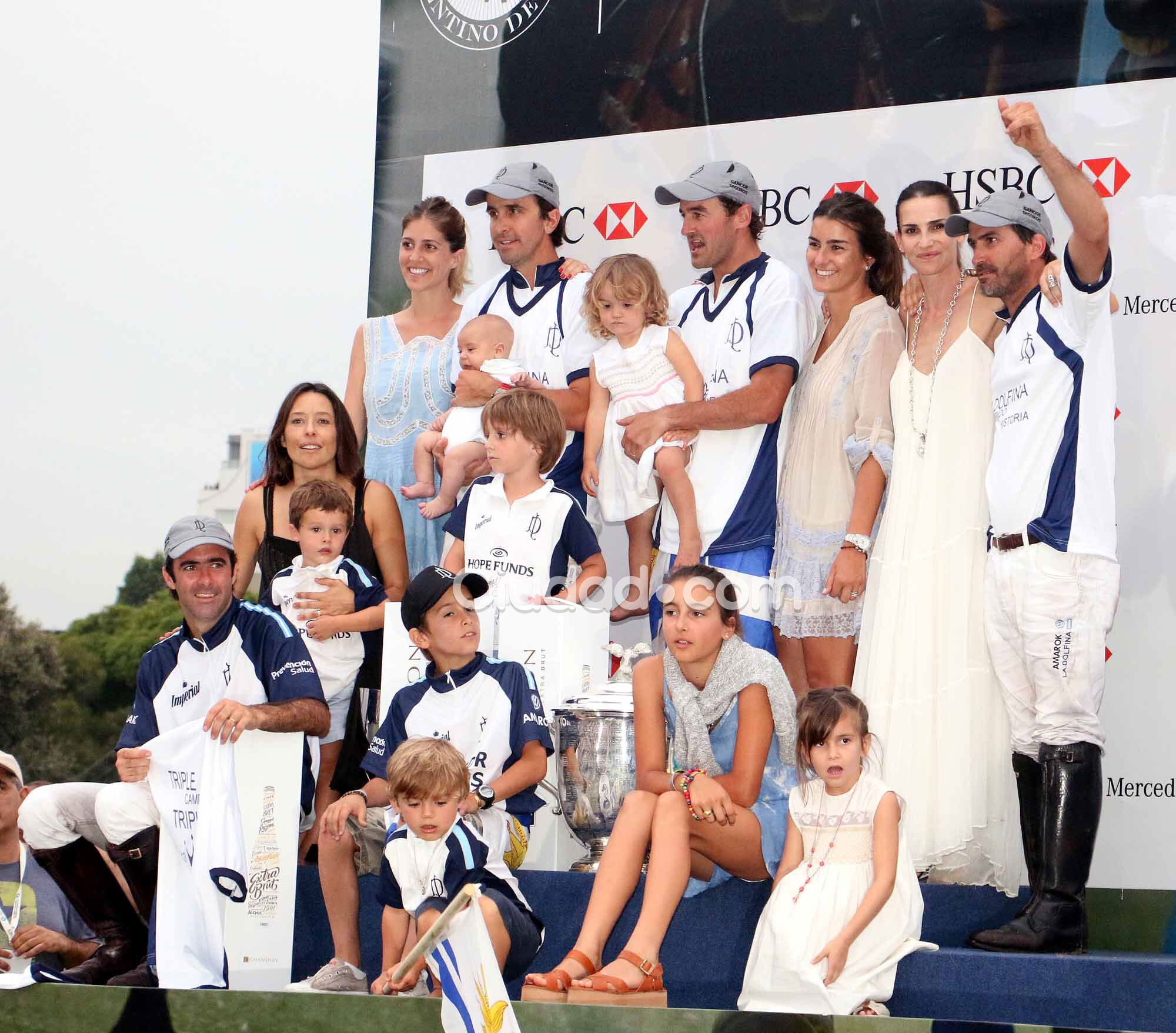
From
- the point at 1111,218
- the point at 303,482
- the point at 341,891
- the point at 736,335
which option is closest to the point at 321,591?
the point at 303,482

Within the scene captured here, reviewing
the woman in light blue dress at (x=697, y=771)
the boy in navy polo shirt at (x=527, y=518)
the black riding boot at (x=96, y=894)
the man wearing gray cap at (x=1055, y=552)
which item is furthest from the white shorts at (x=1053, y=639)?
the black riding boot at (x=96, y=894)

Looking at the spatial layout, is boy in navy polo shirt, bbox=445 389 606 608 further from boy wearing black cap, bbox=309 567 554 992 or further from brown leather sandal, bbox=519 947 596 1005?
Answer: brown leather sandal, bbox=519 947 596 1005

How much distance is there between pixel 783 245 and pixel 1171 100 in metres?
1.34

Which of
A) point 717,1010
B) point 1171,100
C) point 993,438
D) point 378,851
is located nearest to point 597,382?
point 993,438

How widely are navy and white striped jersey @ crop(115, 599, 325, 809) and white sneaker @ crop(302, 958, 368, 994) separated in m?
0.56

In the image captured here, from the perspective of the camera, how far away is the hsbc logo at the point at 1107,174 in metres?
4.96

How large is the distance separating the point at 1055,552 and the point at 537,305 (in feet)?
7.20

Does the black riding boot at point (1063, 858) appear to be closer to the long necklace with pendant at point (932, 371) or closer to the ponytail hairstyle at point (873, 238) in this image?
the long necklace with pendant at point (932, 371)

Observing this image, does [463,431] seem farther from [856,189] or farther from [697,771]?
[697,771]

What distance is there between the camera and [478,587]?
4203mm

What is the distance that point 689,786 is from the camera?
3.62 meters

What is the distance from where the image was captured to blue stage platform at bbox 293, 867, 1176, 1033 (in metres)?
3.37

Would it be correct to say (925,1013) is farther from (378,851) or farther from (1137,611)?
(1137,611)

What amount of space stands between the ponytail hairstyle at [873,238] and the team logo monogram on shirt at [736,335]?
41 cm
